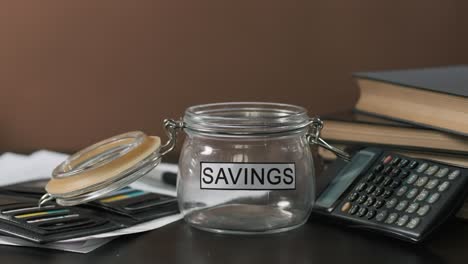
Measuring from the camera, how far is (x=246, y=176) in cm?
65

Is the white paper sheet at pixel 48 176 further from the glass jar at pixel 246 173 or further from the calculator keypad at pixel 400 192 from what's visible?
the calculator keypad at pixel 400 192

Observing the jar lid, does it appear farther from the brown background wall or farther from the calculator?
the brown background wall

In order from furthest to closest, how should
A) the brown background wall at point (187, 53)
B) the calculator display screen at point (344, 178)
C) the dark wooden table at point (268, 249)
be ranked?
1. the brown background wall at point (187, 53)
2. the calculator display screen at point (344, 178)
3. the dark wooden table at point (268, 249)

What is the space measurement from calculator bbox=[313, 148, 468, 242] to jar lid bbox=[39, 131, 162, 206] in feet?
0.55

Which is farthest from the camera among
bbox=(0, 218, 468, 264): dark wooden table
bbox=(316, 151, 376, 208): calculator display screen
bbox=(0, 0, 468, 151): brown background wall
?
bbox=(0, 0, 468, 151): brown background wall

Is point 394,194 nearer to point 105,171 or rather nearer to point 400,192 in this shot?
point 400,192

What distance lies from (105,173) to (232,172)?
0.38 feet

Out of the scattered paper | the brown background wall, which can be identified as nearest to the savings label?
the scattered paper

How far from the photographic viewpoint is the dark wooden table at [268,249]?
61cm

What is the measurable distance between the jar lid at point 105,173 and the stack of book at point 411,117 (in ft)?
0.77

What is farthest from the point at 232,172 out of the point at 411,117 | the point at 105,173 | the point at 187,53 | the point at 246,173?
the point at 187,53

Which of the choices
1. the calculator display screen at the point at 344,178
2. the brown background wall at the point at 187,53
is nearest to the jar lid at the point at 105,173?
the calculator display screen at the point at 344,178

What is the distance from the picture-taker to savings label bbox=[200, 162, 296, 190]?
0.65 metres

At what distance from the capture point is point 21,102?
111 centimetres
